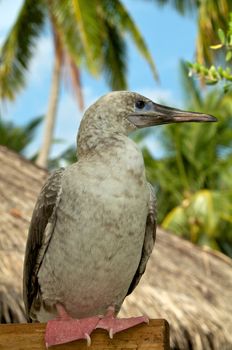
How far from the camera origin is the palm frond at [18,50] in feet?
54.7

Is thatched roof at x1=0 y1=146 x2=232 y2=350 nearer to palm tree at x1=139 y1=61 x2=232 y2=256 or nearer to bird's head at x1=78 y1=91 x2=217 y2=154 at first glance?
bird's head at x1=78 y1=91 x2=217 y2=154

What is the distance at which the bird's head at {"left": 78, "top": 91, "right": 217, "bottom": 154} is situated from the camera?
8.80 ft

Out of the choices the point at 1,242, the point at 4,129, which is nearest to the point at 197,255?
the point at 1,242

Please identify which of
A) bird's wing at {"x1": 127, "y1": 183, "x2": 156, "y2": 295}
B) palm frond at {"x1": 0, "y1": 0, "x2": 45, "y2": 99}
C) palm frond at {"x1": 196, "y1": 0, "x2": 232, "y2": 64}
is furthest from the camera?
palm frond at {"x1": 0, "y1": 0, "x2": 45, "y2": 99}

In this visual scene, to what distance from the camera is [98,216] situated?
2.53 m

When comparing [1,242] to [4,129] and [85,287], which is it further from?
[4,129]

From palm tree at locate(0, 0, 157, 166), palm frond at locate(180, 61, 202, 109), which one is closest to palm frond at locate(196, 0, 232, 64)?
palm tree at locate(0, 0, 157, 166)

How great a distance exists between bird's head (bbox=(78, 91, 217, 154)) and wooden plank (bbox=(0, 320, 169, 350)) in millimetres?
751

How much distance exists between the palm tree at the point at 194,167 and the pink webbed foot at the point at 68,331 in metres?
15.0

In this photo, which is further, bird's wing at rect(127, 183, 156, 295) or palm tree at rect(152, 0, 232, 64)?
palm tree at rect(152, 0, 232, 64)

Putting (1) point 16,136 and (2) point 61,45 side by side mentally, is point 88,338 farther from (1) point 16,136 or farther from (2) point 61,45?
(1) point 16,136

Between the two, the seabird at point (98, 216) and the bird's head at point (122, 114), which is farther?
the bird's head at point (122, 114)

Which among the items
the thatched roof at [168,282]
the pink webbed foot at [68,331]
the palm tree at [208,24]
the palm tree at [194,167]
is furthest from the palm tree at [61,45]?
the pink webbed foot at [68,331]

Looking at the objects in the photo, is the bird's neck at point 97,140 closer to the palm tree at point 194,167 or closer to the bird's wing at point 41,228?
the bird's wing at point 41,228
